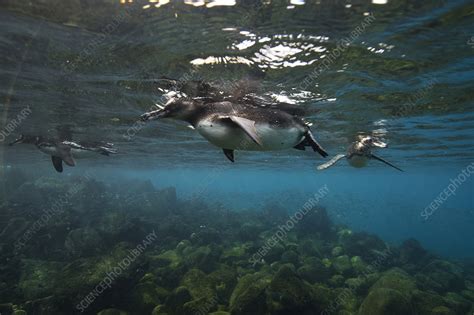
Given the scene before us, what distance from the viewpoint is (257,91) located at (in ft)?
36.8

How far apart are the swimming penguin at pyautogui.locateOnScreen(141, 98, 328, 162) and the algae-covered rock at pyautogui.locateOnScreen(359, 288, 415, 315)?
6268 mm

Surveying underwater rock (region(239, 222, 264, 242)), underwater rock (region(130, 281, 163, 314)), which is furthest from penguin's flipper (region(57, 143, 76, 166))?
underwater rock (region(239, 222, 264, 242))

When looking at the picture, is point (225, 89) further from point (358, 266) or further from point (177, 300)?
point (358, 266)

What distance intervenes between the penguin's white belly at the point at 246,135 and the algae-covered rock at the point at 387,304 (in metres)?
A: 6.20

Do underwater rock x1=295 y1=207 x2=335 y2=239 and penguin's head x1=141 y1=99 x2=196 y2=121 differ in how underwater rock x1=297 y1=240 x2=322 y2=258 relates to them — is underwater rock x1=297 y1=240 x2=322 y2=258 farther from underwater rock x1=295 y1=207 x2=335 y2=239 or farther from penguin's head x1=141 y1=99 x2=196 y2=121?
penguin's head x1=141 y1=99 x2=196 y2=121

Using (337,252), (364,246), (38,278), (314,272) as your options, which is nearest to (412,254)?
(364,246)

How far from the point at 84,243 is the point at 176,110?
12825 mm

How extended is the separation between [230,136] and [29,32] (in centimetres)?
678

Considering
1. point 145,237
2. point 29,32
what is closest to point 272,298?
point 29,32

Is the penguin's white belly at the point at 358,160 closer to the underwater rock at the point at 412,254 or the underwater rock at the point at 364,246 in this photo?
the underwater rock at the point at 364,246

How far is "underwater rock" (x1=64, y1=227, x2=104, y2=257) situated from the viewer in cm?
1427

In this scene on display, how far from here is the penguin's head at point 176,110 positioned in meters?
5.09

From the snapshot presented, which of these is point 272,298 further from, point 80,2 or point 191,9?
point 80,2

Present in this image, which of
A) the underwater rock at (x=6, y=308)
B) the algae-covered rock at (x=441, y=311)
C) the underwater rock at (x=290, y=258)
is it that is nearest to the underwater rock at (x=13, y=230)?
the underwater rock at (x=6, y=308)
